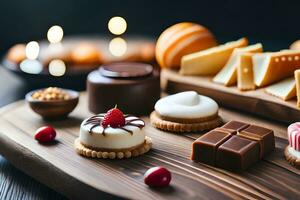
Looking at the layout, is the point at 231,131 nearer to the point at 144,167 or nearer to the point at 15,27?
the point at 144,167

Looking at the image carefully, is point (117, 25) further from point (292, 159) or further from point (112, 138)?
point (292, 159)

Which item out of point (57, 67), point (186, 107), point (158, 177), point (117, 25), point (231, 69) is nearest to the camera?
point (158, 177)

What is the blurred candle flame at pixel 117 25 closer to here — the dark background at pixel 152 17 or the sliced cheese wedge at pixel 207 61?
the dark background at pixel 152 17

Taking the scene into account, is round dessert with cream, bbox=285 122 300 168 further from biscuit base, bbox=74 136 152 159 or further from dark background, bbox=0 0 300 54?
dark background, bbox=0 0 300 54

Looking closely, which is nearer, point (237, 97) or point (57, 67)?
point (237, 97)

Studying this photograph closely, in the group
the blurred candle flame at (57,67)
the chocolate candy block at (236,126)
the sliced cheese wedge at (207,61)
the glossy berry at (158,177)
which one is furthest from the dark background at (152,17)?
the glossy berry at (158,177)

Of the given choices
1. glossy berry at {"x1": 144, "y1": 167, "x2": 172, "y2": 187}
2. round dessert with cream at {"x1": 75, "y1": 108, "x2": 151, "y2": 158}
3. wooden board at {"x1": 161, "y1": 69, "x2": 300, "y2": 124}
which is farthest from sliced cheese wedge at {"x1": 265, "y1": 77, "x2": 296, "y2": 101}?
glossy berry at {"x1": 144, "y1": 167, "x2": 172, "y2": 187}

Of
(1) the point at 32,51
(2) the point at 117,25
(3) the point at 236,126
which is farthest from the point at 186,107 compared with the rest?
(2) the point at 117,25
